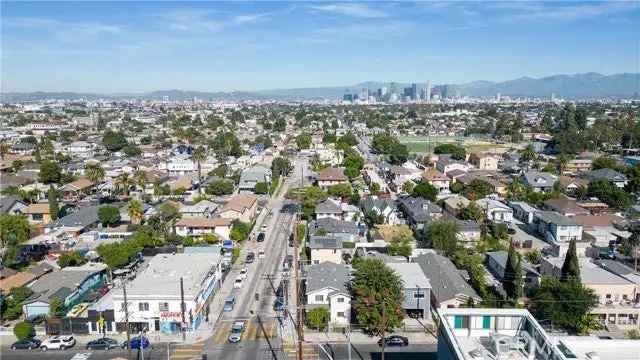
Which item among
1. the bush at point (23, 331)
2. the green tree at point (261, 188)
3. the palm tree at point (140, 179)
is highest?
the palm tree at point (140, 179)

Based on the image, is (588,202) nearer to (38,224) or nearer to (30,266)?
(30,266)

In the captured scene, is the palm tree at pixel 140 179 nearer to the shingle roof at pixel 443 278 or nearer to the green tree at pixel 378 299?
the shingle roof at pixel 443 278

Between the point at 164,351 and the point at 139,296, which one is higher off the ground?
the point at 139,296

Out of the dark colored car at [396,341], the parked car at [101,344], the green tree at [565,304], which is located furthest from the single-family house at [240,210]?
the green tree at [565,304]

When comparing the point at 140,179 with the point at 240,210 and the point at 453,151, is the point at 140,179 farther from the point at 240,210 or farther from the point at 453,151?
the point at 453,151

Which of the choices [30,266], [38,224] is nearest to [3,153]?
[38,224]
